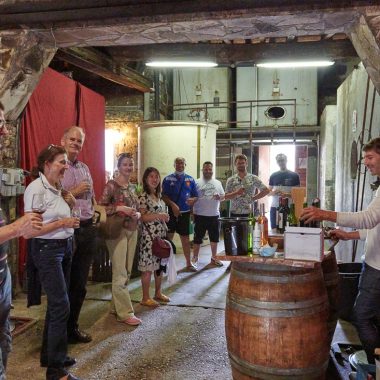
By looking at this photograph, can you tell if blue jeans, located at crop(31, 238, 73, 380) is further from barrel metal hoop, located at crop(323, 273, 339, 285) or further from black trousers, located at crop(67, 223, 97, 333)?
barrel metal hoop, located at crop(323, 273, 339, 285)

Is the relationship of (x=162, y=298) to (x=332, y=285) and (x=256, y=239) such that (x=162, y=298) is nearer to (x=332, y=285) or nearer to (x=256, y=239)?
(x=332, y=285)

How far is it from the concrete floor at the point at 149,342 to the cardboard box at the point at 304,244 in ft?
4.29

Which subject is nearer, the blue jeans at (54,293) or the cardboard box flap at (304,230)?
the cardboard box flap at (304,230)

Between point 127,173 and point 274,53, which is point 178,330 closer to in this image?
point 127,173

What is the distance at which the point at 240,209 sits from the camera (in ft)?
21.9

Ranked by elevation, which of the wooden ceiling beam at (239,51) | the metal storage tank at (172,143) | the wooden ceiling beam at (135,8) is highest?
the wooden ceiling beam at (239,51)

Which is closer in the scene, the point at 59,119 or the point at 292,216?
the point at 292,216

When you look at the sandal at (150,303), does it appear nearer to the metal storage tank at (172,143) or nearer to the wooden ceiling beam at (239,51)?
the wooden ceiling beam at (239,51)

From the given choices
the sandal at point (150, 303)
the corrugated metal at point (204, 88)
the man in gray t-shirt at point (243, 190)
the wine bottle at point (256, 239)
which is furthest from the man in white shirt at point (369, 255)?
the corrugated metal at point (204, 88)

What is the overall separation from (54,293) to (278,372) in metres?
1.66

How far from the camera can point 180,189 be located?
6.75 meters

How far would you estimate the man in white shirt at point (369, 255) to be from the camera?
8.96ft

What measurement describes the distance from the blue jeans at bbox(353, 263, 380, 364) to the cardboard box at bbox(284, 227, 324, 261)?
549mm

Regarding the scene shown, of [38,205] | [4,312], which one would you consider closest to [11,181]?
Answer: [38,205]
